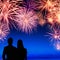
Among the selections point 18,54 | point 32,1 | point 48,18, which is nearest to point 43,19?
point 48,18

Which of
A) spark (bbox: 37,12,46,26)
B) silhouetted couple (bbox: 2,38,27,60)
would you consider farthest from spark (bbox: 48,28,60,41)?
silhouetted couple (bbox: 2,38,27,60)

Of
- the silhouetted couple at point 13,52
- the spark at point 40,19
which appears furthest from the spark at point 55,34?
the silhouetted couple at point 13,52

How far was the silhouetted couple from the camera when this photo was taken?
443 centimetres

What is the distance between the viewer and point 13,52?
176 inches

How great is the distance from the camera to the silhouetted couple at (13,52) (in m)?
4.43

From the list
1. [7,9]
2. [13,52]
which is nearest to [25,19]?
[7,9]

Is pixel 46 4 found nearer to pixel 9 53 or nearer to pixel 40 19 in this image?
pixel 40 19

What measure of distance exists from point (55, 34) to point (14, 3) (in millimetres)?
1523

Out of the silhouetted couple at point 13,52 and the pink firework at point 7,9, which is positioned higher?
the pink firework at point 7,9

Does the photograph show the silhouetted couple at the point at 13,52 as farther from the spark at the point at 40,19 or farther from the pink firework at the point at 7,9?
the spark at the point at 40,19

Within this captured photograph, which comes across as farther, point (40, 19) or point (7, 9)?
point (40, 19)

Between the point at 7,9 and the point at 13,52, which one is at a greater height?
the point at 7,9

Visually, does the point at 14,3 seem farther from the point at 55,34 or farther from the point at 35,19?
the point at 55,34

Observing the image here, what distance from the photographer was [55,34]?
7.97 metres
